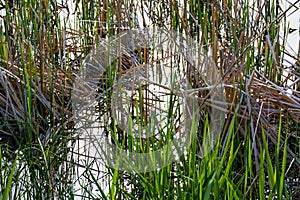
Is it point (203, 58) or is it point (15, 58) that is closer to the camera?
point (203, 58)

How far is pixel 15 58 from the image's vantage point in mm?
1981

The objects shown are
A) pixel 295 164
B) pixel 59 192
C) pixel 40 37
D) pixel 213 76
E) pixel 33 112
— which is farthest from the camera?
pixel 40 37

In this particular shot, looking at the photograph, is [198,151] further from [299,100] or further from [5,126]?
[5,126]

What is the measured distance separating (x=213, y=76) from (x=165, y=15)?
773 millimetres

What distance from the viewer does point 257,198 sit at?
4.69ft

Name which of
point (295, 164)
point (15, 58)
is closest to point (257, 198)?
point (295, 164)

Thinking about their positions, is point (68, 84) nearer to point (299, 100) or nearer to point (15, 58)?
point (15, 58)

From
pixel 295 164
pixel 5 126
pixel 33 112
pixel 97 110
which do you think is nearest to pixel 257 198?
pixel 295 164

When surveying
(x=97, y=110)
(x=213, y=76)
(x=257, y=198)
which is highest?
(x=213, y=76)

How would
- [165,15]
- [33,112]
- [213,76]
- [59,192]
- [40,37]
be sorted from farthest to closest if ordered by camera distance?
[165,15] < [40,37] < [33,112] < [213,76] < [59,192]

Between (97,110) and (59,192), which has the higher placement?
(97,110)

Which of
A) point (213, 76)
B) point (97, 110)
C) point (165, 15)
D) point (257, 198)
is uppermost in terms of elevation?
point (165, 15)

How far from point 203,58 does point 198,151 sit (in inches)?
12.8

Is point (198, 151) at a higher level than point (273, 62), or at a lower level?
lower
